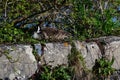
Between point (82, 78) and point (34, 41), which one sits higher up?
point (34, 41)

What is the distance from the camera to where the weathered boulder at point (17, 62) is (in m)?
4.43

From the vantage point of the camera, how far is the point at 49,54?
4.73 m

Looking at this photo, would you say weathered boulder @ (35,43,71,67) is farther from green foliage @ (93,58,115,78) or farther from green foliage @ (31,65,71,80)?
green foliage @ (93,58,115,78)

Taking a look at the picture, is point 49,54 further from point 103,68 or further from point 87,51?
point 103,68

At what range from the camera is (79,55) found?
4.88m

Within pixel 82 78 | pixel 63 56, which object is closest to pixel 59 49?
pixel 63 56

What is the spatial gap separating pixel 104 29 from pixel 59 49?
115 cm

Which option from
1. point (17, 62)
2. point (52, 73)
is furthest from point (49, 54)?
point (17, 62)

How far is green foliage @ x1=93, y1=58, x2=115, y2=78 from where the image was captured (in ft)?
16.1

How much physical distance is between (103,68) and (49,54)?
72 cm

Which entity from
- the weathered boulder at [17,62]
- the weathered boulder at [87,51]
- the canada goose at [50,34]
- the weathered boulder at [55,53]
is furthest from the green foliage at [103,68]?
the weathered boulder at [17,62]

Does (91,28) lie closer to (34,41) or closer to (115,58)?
(115,58)

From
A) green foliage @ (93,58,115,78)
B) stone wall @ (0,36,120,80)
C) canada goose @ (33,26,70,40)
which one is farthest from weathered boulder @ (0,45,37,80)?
green foliage @ (93,58,115,78)

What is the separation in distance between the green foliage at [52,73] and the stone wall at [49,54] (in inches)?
2.7
